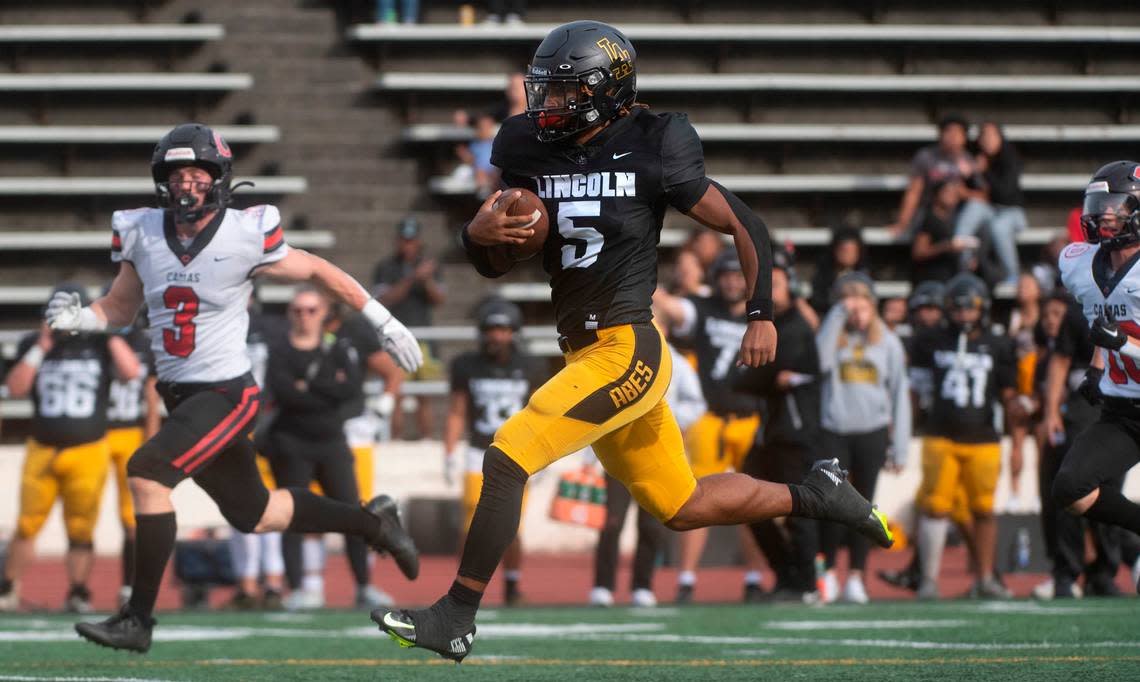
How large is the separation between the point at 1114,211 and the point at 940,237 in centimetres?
759

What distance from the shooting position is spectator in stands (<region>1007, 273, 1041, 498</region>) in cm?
1138

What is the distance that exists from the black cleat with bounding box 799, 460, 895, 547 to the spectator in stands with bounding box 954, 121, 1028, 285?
29.5 feet

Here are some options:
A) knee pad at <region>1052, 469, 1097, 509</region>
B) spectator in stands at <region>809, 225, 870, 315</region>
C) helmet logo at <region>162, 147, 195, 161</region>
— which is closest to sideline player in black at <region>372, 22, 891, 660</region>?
helmet logo at <region>162, 147, 195, 161</region>

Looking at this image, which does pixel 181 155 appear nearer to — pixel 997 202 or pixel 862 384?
pixel 862 384

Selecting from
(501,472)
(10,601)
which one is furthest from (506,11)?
(501,472)

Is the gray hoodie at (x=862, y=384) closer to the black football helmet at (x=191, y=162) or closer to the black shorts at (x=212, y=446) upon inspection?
the black shorts at (x=212, y=446)

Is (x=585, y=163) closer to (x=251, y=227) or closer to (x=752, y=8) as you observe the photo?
(x=251, y=227)

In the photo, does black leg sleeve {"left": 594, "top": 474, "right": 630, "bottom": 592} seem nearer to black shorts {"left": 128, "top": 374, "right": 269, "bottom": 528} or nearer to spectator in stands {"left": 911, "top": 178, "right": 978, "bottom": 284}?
black shorts {"left": 128, "top": 374, "right": 269, "bottom": 528}

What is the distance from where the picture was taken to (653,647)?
23.3 feet

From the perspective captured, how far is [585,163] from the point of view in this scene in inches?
211

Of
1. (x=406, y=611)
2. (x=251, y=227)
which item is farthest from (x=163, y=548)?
(x=406, y=611)

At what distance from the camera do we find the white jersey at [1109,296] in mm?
6816

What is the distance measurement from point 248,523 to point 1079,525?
5.25 meters

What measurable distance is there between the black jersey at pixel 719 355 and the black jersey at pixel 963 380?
122cm
